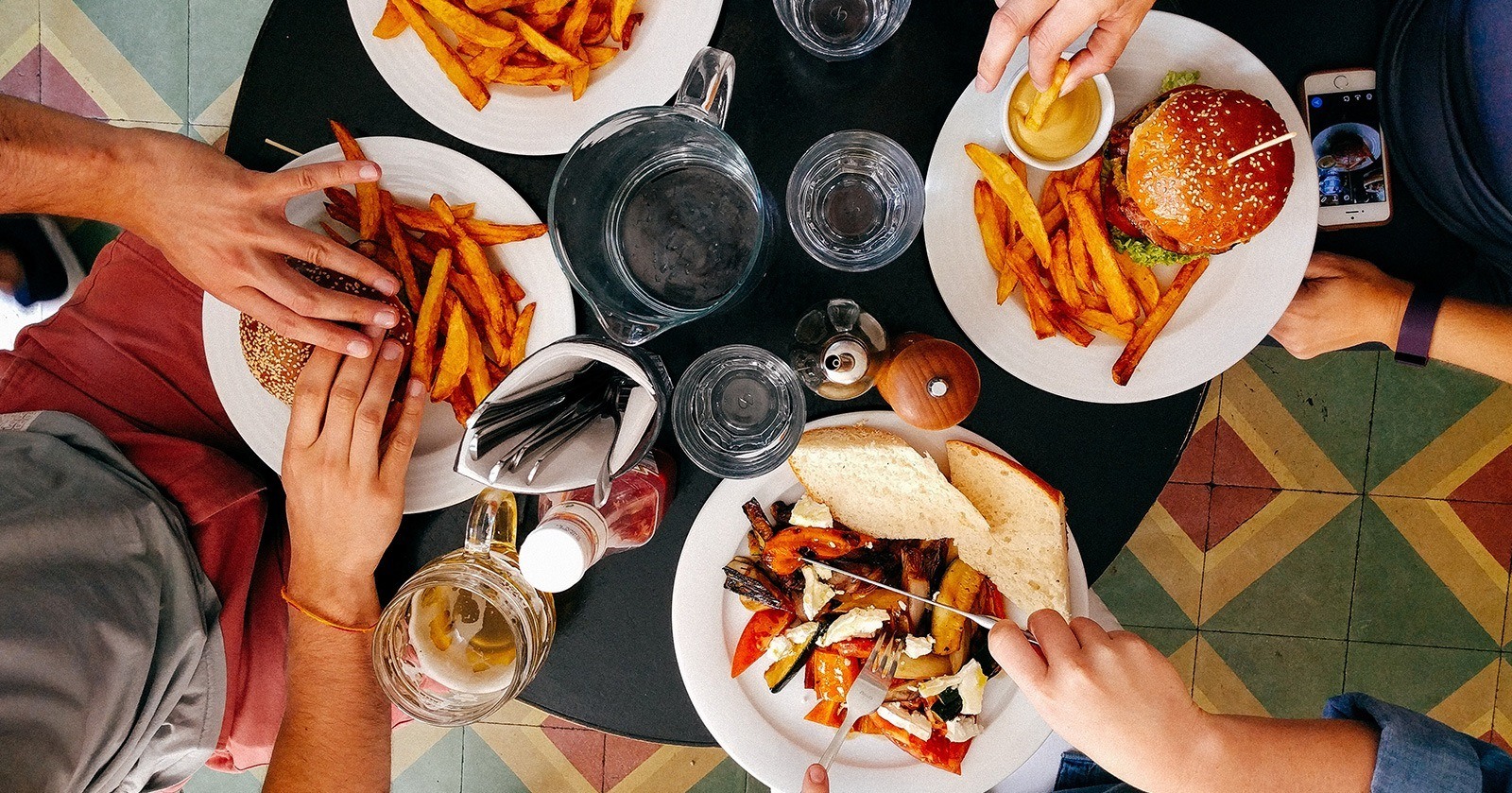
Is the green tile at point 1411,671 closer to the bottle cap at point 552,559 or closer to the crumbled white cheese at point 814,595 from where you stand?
the crumbled white cheese at point 814,595

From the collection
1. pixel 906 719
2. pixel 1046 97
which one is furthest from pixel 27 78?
pixel 906 719

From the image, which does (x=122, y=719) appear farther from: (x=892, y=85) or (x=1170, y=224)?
(x=1170, y=224)

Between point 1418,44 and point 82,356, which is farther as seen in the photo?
point 82,356

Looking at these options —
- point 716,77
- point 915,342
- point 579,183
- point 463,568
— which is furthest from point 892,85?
point 463,568

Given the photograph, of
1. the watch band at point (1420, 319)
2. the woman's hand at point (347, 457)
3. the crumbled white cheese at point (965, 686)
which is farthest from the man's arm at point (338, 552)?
the watch band at point (1420, 319)

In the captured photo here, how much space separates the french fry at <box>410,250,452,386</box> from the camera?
4.80 ft

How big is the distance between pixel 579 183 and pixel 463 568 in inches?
26.0

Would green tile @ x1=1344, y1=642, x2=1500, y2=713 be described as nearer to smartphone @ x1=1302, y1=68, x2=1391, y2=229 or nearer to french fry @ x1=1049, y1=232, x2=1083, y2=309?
smartphone @ x1=1302, y1=68, x2=1391, y2=229

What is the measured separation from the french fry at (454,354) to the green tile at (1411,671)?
276 cm

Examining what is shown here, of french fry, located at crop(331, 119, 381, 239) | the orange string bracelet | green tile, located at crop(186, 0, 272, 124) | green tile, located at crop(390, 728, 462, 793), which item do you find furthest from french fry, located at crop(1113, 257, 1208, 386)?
green tile, located at crop(186, 0, 272, 124)

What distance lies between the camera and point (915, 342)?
1502 millimetres

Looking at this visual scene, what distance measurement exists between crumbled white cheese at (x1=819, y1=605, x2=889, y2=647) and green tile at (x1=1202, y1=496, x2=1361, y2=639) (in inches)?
65.6

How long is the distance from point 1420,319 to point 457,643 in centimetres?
184

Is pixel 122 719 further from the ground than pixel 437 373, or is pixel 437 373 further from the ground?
pixel 437 373
